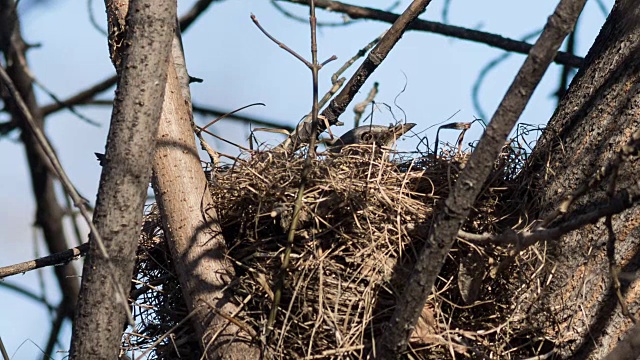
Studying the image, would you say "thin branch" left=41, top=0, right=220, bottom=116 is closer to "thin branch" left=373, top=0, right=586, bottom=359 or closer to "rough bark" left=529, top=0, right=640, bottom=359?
"rough bark" left=529, top=0, right=640, bottom=359

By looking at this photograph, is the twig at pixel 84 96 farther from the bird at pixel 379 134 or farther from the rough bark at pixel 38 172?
the bird at pixel 379 134

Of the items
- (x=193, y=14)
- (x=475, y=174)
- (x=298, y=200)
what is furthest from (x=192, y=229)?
(x=193, y=14)

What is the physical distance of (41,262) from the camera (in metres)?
2.62

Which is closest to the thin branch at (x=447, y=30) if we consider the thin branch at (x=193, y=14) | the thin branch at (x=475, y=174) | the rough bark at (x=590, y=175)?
the thin branch at (x=193, y=14)

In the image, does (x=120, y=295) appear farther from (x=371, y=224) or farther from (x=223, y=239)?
(x=371, y=224)

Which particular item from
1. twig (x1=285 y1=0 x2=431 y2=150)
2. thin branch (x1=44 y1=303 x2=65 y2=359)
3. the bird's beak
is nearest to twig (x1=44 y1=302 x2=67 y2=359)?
thin branch (x1=44 y1=303 x2=65 y2=359)

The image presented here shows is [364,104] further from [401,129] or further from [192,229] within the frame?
[192,229]

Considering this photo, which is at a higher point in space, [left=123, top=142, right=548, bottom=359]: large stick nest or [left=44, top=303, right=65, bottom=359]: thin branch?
[left=44, top=303, right=65, bottom=359]: thin branch

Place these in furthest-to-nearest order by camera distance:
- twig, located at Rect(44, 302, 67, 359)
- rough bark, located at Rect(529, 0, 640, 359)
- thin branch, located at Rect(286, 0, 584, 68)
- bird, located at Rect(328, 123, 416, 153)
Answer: twig, located at Rect(44, 302, 67, 359) → thin branch, located at Rect(286, 0, 584, 68) → bird, located at Rect(328, 123, 416, 153) → rough bark, located at Rect(529, 0, 640, 359)

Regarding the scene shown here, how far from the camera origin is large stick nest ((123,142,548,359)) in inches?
90.3

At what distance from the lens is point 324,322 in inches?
91.0

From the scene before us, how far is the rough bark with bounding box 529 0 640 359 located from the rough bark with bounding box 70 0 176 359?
1.13m

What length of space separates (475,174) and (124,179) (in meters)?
0.87

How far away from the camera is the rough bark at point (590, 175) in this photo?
2219 mm
